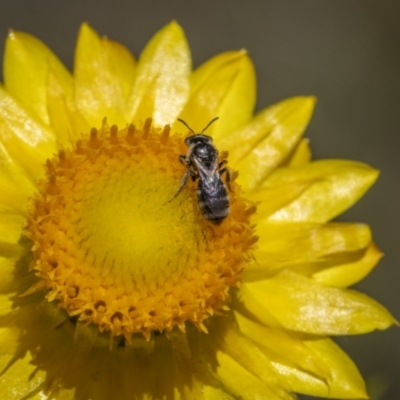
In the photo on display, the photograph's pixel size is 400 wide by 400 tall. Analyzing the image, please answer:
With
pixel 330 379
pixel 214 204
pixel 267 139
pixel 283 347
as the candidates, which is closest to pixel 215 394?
pixel 283 347

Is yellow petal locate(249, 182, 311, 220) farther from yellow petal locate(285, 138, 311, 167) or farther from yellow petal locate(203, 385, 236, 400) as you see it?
yellow petal locate(203, 385, 236, 400)

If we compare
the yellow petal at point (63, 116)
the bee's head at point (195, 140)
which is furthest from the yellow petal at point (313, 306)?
the yellow petal at point (63, 116)

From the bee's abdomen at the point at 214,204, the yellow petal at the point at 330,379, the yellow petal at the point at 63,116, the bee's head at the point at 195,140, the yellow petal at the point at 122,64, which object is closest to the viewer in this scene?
the bee's abdomen at the point at 214,204

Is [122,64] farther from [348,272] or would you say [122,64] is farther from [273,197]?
[348,272]

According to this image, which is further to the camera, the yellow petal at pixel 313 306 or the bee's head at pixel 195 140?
the yellow petal at pixel 313 306

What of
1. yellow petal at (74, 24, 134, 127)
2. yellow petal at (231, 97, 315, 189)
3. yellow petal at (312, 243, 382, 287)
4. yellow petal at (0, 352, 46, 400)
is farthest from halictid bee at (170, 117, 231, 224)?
yellow petal at (0, 352, 46, 400)

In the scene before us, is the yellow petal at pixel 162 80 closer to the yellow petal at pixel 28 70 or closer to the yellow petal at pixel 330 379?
the yellow petal at pixel 28 70

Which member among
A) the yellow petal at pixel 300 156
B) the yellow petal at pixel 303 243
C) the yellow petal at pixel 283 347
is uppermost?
the yellow petal at pixel 300 156
